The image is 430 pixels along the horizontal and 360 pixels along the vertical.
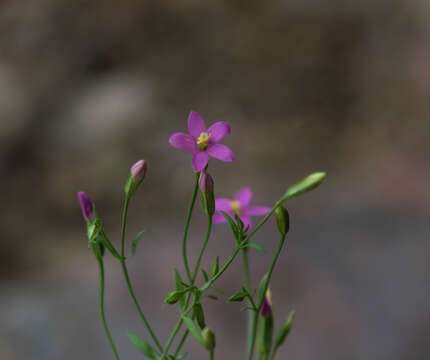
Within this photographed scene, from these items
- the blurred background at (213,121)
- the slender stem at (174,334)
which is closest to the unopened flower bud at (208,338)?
the slender stem at (174,334)

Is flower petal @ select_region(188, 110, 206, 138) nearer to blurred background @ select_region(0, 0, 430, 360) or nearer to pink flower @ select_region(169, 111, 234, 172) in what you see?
pink flower @ select_region(169, 111, 234, 172)

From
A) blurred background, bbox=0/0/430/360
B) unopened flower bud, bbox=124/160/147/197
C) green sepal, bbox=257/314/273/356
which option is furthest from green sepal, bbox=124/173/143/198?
blurred background, bbox=0/0/430/360

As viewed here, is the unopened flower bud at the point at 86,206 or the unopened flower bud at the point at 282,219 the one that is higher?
the unopened flower bud at the point at 86,206

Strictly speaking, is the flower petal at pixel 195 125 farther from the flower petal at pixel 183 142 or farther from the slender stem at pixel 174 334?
the slender stem at pixel 174 334

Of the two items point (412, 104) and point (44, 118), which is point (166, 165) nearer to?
point (44, 118)

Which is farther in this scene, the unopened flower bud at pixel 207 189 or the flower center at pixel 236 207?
the flower center at pixel 236 207

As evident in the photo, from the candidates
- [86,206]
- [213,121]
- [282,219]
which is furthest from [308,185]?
[213,121]

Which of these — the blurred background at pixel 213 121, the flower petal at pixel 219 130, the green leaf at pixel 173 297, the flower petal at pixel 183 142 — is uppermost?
the blurred background at pixel 213 121

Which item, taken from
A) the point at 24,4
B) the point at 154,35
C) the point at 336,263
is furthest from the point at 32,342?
the point at 24,4

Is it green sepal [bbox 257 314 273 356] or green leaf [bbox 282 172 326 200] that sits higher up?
green leaf [bbox 282 172 326 200]
